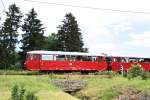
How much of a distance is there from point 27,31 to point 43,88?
35.1 meters

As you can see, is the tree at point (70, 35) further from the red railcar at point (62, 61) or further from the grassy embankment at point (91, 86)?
the grassy embankment at point (91, 86)

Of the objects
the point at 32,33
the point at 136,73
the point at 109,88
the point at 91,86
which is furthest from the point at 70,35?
the point at 109,88

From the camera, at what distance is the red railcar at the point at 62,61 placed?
46.8m

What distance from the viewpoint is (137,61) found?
185 feet

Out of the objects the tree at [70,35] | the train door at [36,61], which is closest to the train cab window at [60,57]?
the train door at [36,61]

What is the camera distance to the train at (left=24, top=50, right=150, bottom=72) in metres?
46.8

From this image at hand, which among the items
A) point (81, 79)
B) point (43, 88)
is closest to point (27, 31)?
point (81, 79)

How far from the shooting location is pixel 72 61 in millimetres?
48812

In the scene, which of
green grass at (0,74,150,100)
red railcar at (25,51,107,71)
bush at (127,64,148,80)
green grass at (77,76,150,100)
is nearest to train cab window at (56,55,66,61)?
red railcar at (25,51,107,71)

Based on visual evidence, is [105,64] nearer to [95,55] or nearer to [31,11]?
[95,55]

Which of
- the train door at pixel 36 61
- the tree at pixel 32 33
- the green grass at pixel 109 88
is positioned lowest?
the green grass at pixel 109 88

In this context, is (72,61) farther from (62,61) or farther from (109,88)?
(109,88)

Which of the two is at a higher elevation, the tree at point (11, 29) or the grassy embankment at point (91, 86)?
the tree at point (11, 29)

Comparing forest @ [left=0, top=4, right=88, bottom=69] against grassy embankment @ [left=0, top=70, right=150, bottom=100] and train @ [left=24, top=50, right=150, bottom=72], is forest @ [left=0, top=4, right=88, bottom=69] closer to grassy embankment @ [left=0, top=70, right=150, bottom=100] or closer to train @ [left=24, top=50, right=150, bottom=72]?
train @ [left=24, top=50, right=150, bottom=72]
